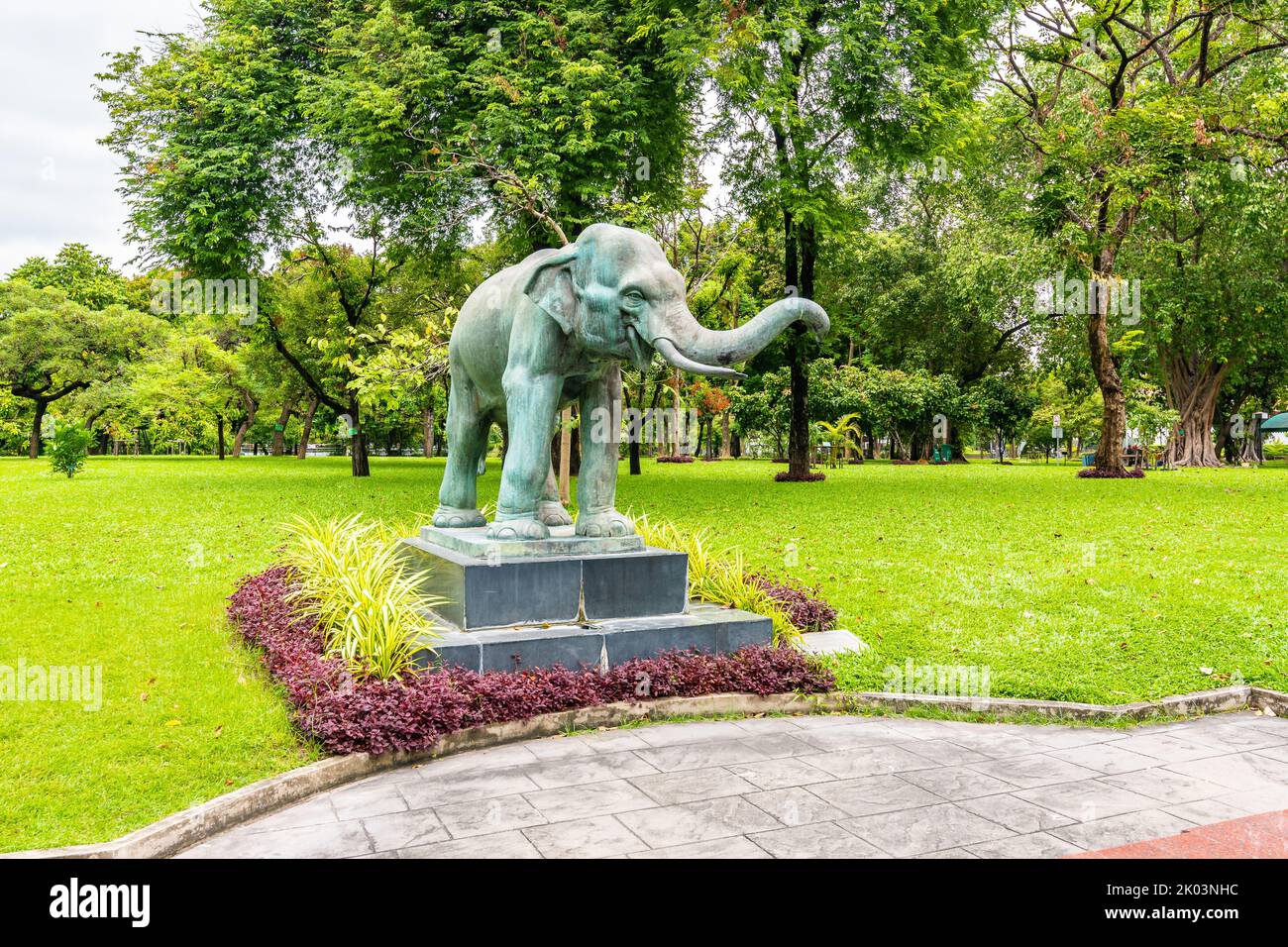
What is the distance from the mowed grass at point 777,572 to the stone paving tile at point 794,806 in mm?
2053

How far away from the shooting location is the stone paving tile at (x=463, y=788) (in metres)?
4.47

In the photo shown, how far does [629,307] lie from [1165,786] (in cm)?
418

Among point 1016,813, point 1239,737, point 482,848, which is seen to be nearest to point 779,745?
point 1016,813

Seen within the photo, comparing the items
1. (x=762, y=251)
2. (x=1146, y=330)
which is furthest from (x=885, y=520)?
(x=1146, y=330)

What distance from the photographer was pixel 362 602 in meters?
5.95

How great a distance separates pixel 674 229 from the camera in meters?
24.1

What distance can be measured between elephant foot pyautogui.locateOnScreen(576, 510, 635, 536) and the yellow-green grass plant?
0.79 m

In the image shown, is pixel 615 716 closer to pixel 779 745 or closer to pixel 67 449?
pixel 779 745

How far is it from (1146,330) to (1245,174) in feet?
47.2

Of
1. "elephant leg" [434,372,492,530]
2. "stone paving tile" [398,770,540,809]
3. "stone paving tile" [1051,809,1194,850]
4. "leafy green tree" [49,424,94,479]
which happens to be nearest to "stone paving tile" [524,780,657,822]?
"stone paving tile" [398,770,540,809]

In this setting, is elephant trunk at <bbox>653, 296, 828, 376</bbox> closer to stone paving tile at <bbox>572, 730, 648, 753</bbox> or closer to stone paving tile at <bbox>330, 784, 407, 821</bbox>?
stone paving tile at <bbox>572, 730, 648, 753</bbox>

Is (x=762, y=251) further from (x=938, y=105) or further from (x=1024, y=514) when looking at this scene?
(x=1024, y=514)

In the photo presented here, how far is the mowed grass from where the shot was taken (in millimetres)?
4879

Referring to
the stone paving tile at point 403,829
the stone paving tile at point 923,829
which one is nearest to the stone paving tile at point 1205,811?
the stone paving tile at point 923,829
